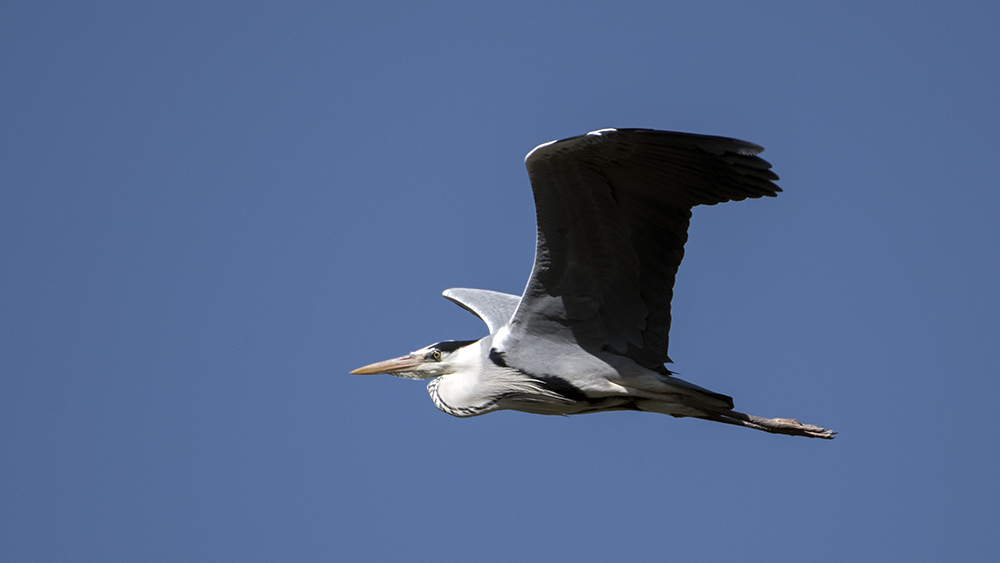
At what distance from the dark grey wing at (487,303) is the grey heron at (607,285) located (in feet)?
2.30

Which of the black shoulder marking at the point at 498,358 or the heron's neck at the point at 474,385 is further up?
the black shoulder marking at the point at 498,358

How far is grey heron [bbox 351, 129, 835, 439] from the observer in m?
5.68

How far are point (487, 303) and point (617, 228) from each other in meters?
2.64

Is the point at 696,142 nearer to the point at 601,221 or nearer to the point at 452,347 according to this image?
the point at 601,221

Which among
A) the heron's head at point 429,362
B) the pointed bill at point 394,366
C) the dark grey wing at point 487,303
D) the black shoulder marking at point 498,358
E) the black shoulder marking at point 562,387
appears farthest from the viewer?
the dark grey wing at point 487,303

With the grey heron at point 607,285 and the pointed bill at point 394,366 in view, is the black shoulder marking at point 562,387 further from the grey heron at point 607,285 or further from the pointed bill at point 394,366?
the pointed bill at point 394,366

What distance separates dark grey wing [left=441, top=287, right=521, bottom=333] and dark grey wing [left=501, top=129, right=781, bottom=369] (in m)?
1.39

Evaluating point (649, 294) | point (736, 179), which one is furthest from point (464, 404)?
point (736, 179)

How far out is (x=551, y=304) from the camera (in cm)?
641

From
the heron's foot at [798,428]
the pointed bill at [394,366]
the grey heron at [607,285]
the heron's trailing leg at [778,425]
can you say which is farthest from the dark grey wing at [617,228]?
the pointed bill at [394,366]

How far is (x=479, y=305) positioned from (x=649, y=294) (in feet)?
7.81

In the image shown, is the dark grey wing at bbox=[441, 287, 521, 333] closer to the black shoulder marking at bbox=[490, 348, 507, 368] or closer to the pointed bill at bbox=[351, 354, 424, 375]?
the pointed bill at bbox=[351, 354, 424, 375]

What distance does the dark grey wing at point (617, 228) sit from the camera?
18.4 ft

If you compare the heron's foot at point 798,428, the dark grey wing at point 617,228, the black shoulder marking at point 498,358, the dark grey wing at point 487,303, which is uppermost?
the dark grey wing at point 617,228
